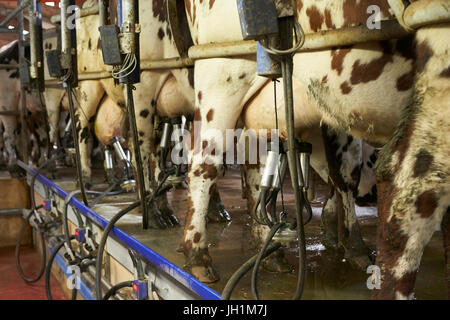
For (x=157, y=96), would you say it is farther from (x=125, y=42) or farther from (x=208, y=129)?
(x=208, y=129)

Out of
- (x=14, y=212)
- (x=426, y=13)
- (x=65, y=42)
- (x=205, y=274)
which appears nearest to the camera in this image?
(x=426, y=13)

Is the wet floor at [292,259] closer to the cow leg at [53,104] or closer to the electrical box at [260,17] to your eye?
the electrical box at [260,17]

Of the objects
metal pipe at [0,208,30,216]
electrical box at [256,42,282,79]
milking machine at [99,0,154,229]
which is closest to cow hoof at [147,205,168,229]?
milking machine at [99,0,154,229]

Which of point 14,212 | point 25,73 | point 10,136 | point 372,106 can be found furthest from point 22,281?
point 372,106

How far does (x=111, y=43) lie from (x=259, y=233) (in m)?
1.03

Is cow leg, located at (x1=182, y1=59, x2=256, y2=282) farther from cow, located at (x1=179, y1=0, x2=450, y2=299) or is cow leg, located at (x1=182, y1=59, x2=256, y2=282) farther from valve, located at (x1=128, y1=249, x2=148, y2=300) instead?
valve, located at (x1=128, y1=249, x2=148, y2=300)

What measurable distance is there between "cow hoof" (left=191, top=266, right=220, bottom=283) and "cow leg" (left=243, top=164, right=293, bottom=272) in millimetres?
222

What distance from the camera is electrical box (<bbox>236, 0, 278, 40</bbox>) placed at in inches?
48.3

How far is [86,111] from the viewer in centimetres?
377

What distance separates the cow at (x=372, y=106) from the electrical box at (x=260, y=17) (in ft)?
0.92

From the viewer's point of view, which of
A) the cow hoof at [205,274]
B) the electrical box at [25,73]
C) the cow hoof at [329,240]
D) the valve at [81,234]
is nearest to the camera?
the cow hoof at [205,274]

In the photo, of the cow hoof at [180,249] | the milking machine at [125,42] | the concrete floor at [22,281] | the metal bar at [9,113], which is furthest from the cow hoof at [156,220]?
the metal bar at [9,113]

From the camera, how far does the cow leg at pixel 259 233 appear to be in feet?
6.10

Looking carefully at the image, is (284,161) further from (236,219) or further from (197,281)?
(236,219)
